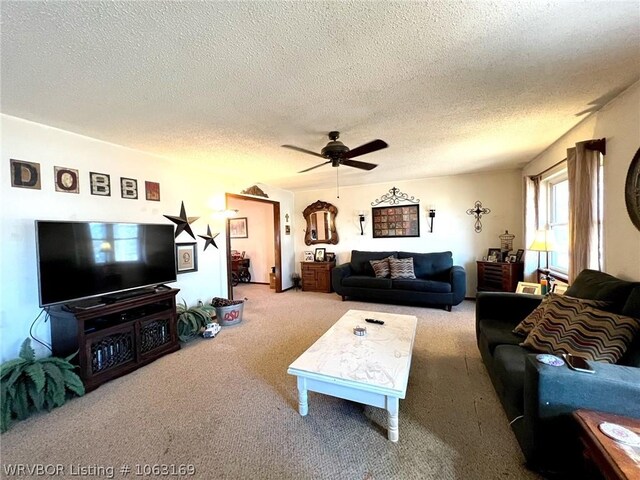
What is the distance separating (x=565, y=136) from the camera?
9.45ft

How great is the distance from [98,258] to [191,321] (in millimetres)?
1183

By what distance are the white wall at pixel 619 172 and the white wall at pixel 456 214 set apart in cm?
236

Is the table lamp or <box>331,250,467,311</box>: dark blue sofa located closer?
the table lamp

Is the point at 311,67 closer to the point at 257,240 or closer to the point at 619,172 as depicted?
the point at 619,172

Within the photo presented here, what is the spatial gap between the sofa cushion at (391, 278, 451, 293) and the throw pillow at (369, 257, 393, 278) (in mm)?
329

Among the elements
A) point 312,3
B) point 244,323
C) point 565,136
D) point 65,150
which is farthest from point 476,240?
point 65,150

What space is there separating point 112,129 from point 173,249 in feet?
4.31

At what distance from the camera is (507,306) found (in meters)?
2.43

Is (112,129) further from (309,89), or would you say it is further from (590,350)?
(590,350)

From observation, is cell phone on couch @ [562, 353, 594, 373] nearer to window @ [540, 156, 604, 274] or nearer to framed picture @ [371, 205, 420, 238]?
window @ [540, 156, 604, 274]

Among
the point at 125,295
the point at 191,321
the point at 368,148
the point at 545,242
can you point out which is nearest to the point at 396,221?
the point at 545,242

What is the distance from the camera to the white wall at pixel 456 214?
4625 millimetres

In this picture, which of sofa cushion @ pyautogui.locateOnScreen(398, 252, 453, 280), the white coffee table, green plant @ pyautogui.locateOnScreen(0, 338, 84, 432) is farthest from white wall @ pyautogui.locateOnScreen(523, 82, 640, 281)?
green plant @ pyautogui.locateOnScreen(0, 338, 84, 432)

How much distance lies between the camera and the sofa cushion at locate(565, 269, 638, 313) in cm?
167
